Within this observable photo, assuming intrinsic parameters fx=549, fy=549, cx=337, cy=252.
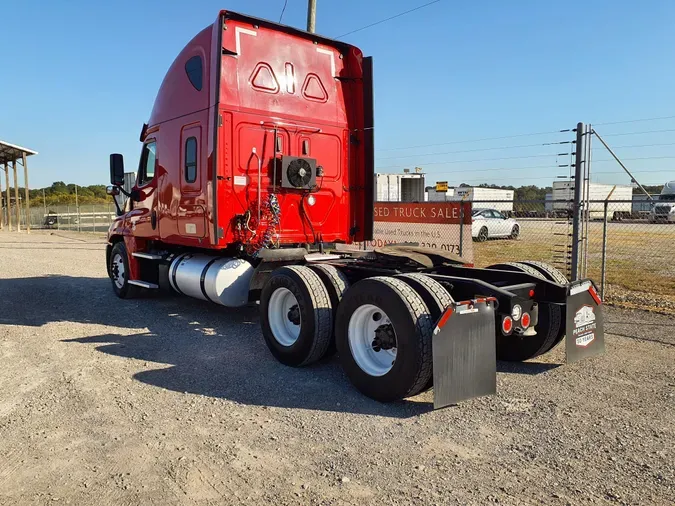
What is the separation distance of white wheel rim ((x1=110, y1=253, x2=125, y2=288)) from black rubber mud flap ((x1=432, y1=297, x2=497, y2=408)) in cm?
706

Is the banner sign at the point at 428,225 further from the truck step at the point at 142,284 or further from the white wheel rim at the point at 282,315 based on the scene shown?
the white wheel rim at the point at 282,315

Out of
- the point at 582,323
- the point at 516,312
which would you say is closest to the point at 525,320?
the point at 516,312

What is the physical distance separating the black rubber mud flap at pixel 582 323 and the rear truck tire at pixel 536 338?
0.74 feet

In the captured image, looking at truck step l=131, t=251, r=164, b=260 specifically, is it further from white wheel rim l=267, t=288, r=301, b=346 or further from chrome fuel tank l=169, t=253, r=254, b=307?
white wheel rim l=267, t=288, r=301, b=346

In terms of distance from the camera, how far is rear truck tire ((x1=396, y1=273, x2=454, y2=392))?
4270mm

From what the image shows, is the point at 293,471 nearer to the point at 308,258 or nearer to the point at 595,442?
the point at 595,442

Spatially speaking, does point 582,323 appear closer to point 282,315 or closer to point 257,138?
point 282,315

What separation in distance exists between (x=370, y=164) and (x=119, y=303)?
476 centimetres

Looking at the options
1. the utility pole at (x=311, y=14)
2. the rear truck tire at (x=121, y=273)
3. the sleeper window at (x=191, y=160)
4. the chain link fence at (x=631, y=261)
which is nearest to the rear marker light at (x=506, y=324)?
the chain link fence at (x=631, y=261)

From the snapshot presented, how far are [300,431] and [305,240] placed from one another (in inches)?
Answer: 156

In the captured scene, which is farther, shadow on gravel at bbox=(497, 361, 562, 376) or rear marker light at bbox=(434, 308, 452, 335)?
shadow on gravel at bbox=(497, 361, 562, 376)

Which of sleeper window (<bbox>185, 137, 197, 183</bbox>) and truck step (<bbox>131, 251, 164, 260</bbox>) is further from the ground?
sleeper window (<bbox>185, 137, 197, 183</bbox>)

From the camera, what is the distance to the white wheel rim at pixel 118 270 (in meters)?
9.59

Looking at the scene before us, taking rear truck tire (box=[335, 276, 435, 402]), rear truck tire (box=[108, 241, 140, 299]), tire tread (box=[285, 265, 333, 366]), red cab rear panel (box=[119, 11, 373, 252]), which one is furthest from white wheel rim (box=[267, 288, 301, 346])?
rear truck tire (box=[108, 241, 140, 299])
